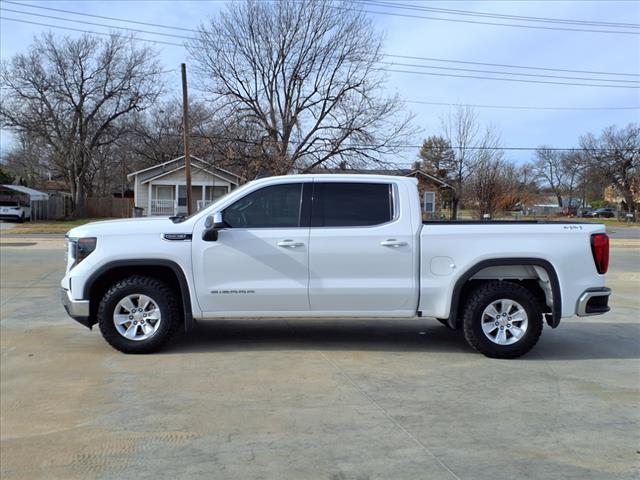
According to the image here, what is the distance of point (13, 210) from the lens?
41.1m

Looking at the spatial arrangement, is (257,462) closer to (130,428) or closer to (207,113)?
(130,428)

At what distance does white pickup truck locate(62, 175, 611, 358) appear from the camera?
6.06 meters

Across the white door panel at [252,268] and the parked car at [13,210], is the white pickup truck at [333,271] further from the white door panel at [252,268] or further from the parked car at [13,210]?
the parked car at [13,210]

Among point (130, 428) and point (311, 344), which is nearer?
point (130, 428)

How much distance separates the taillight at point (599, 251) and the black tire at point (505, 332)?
77cm

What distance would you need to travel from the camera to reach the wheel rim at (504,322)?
609 cm

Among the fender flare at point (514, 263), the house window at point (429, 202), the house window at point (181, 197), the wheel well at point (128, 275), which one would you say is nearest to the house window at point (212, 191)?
the house window at point (181, 197)

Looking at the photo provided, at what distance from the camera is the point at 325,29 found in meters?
35.8

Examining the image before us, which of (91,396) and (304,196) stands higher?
(304,196)

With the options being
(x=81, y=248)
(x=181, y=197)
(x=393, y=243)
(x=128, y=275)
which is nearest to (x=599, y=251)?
(x=393, y=243)

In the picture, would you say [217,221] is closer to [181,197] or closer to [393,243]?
[393,243]

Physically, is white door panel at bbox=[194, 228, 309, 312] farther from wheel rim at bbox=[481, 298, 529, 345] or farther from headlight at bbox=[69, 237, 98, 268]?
wheel rim at bbox=[481, 298, 529, 345]

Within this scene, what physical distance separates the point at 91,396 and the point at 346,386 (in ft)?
7.29

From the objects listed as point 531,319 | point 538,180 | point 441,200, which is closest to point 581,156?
point 538,180
